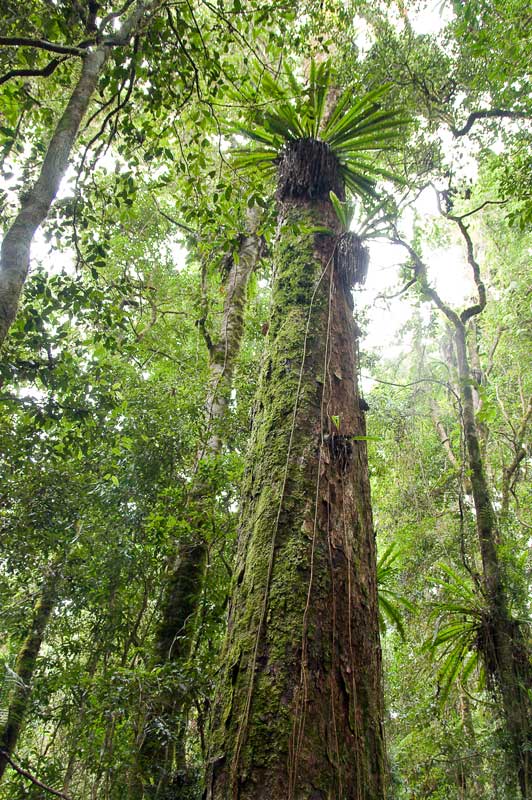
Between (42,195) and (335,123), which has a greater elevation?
(335,123)

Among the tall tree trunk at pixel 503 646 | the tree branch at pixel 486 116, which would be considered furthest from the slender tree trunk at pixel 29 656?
the tree branch at pixel 486 116

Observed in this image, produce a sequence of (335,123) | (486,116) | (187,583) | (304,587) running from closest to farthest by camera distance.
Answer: (304,587) → (335,123) → (187,583) → (486,116)

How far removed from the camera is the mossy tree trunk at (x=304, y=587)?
1.17 meters

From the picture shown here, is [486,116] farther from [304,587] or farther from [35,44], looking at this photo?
[304,587]

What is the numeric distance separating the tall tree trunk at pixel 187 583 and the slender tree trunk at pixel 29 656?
3.60 feet

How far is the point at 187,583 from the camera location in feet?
12.8

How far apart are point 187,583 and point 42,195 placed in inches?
121

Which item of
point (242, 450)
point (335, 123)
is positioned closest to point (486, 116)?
point (335, 123)

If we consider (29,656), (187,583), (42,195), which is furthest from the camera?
(29,656)

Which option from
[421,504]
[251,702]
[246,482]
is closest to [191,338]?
[421,504]

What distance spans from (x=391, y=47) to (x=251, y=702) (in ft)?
20.0

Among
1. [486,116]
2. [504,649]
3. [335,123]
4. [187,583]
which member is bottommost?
[504,649]

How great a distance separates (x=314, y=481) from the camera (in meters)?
1.67

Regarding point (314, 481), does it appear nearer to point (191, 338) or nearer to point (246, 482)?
point (246, 482)
